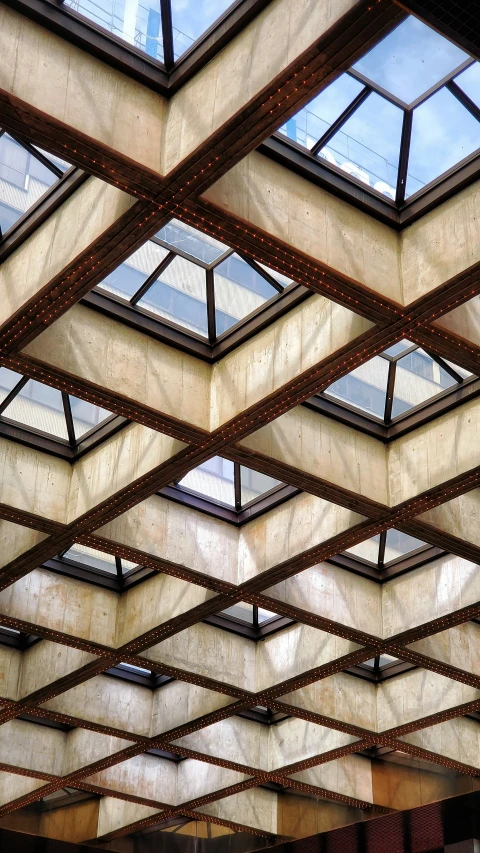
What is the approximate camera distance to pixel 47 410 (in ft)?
74.3

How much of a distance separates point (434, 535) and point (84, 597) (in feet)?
31.3

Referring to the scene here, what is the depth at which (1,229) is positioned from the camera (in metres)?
18.8

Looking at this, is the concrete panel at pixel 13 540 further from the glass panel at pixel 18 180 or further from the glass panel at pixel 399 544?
the glass panel at pixel 399 544

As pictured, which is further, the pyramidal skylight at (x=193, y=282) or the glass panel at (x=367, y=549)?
the glass panel at (x=367, y=549)

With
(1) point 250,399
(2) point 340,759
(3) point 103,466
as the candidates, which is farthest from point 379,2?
(2) point 340,759

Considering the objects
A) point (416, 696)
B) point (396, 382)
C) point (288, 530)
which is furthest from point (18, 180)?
point (416, 696)

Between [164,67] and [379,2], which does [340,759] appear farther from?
[379,2]

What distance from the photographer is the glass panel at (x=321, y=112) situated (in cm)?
1655

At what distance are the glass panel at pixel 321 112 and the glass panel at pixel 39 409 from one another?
8083mm

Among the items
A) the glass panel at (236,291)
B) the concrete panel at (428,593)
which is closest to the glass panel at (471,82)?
the glass panel at (236,291)

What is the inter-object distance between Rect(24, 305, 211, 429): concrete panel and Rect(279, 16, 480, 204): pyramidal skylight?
5.08m

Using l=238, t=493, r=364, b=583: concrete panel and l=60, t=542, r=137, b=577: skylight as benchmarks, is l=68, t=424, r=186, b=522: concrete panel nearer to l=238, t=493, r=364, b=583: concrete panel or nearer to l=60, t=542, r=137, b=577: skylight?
l=238, t=493, r=364, b=583: concrete panel

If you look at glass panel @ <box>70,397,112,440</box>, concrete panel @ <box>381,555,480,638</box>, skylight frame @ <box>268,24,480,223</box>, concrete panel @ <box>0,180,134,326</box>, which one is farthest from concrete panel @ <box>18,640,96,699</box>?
skylight frame @ <box>268,24,480,223</box>

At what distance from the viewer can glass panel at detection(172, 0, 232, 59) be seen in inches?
603
